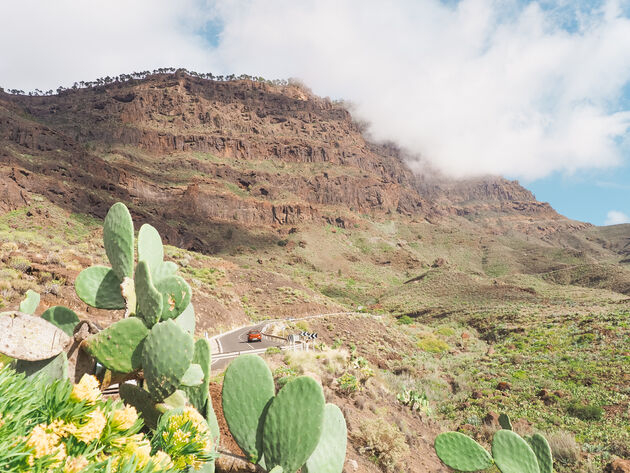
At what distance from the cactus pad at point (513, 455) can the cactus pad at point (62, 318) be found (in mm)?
3657

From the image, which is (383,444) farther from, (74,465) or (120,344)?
(74,465)

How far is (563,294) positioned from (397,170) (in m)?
140

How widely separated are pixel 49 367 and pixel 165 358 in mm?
593

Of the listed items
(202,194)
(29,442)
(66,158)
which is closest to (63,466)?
(29,442)

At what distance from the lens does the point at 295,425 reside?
1.95 m

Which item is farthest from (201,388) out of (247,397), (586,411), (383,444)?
(586,411)

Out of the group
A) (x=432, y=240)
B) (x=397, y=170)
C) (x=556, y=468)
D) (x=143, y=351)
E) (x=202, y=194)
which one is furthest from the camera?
(x=397, y=170)

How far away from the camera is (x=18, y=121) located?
63594 millimetres

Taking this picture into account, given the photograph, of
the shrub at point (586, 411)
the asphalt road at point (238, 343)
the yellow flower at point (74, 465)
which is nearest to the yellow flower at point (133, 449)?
the yellow flower at point (74, 465)

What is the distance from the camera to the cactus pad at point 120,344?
6.63 ft

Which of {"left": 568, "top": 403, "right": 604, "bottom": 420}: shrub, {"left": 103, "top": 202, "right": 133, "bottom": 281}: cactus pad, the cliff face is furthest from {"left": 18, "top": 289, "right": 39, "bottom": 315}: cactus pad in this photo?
the cliff face

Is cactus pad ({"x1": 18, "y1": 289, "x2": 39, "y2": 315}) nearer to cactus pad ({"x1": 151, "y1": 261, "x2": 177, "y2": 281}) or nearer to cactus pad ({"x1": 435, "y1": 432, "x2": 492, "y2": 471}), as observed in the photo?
cactus pad ({"x1": 151, "y1": 261, "x2": 177, "y2": 281})

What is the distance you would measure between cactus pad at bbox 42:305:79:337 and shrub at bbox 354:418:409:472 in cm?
611

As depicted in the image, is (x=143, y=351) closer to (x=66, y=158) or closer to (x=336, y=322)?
(x=336, y=322)
